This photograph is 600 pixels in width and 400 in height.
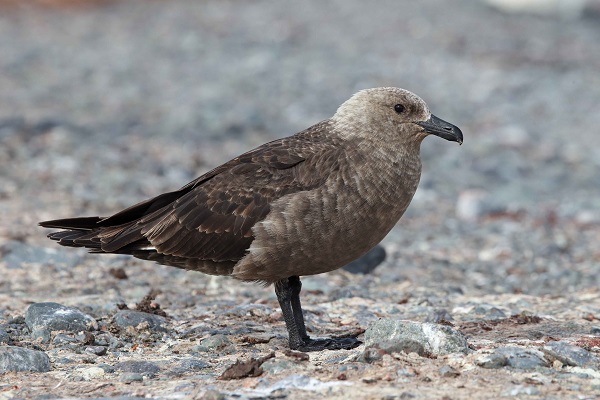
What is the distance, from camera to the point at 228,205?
6.65 metres

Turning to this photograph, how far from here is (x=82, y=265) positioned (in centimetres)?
886

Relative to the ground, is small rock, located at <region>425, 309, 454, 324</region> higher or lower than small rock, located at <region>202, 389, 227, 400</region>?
higher

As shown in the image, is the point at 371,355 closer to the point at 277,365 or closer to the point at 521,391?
the point at 277,365

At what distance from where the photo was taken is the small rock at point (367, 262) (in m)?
9.07

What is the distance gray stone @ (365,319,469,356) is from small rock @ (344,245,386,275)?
336 centimetres

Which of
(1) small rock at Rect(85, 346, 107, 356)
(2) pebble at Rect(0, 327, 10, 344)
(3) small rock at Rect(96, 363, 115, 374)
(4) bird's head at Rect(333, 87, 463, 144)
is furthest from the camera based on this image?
(4) bird's head at Rect(333, 87, 463, 144)

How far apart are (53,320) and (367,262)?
3425 millimetres

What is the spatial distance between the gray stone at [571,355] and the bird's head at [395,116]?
181 centimetres

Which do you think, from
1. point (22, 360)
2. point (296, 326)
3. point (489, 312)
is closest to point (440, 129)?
point (489, 312)

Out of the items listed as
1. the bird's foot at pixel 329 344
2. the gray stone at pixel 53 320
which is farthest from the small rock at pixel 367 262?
the gray stone at pixel 53 320

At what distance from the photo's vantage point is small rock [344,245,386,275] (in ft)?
29.8

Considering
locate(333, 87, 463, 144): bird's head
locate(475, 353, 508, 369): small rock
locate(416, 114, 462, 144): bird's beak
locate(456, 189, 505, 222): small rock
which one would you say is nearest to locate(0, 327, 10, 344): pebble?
locate(333, 87, 463, 144): bird's head

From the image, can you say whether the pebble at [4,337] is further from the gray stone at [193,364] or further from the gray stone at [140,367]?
the gray stone at [193,364]

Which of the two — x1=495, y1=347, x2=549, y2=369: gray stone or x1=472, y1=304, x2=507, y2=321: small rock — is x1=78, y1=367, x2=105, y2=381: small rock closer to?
x1=495, y1=347, x2=549, y2=369: gray stone
